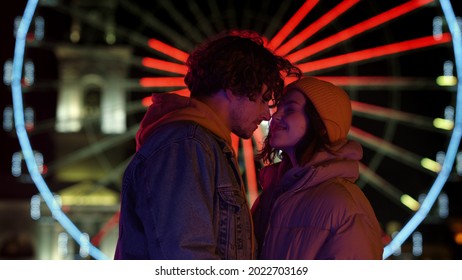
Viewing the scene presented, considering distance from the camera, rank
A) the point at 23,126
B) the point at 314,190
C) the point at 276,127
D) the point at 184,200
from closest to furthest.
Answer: the point at 184,200
the point at 314,190
the point at 276,127
the point at 23,126

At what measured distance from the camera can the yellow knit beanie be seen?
14.0 feet

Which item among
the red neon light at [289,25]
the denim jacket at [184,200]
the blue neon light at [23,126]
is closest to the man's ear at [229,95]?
the denim jacket at [184,200]

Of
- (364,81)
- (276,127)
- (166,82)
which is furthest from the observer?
(364,81)

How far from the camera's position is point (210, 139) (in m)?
3.70

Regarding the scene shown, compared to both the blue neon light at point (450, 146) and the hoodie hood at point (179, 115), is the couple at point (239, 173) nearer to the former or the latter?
the hoodie hood at point (179, 115)

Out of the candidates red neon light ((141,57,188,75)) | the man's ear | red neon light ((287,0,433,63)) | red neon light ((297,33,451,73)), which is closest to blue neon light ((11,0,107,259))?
red neon light ((141,57,188,75))

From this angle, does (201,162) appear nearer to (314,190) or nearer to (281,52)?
(314,190)

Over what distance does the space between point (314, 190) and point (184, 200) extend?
2.62ft

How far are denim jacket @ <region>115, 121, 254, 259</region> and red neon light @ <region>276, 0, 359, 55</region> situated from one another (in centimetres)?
637

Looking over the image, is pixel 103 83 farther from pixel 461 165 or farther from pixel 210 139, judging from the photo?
pixel 210 139

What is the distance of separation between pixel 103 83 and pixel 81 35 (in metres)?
2.70

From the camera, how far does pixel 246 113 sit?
3.96 meters

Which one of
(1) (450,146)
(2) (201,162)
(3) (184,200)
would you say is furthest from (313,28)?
(3) (184,200)

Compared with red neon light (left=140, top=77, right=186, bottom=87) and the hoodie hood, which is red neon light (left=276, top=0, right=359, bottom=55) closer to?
red neon light (left=140, top=77, right=186, bottom=87)
